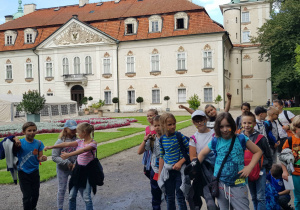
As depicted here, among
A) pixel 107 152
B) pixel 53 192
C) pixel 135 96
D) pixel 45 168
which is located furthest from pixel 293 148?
pixel 135 96

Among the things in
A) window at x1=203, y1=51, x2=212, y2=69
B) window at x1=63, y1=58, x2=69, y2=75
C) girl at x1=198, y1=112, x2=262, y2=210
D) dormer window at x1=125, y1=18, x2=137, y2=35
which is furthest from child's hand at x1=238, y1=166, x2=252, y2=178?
window at x1=63, y1=58, x2=69, y2=75

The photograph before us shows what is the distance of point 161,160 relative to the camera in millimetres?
4527

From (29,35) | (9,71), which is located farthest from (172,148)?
(9,71)

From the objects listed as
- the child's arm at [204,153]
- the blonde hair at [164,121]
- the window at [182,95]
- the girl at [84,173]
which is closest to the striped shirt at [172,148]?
the blonde hair at [164,121]

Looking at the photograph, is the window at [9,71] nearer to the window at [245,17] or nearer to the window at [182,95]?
the window at [182,95]

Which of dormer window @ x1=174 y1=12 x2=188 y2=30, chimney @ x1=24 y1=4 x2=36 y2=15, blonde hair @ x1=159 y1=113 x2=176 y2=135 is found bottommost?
blonde hair @ x1=159 y1=113 x2=176 y2=135

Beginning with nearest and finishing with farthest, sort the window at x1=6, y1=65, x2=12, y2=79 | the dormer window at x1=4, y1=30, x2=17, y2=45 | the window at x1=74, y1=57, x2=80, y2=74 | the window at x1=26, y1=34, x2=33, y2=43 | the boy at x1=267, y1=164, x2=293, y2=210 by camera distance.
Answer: the boy at x1=267, y1=164, x2=293, y2=210 → the window at x1=74, y1=57, x2=80, y2=74 → the window at x1=26, y1=34, x2=33, y2=43 → the dormer window at x1=4, y1=30, x2=17, y2=45 → the window at x1=6, y1=65, x2=12, y2=79

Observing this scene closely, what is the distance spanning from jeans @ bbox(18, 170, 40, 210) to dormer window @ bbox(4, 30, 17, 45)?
38.5 metres

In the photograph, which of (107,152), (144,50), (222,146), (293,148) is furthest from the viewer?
(144,50)

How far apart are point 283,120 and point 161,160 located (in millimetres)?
3829

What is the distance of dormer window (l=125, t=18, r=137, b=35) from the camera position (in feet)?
117

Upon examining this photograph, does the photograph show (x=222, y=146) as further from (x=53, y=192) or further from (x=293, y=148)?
(x=53, y=192)

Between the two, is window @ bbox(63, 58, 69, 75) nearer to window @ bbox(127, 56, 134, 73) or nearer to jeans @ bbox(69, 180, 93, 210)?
window @ bbox(127, 56, 134, 73)

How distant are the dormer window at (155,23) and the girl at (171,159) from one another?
104 ft
